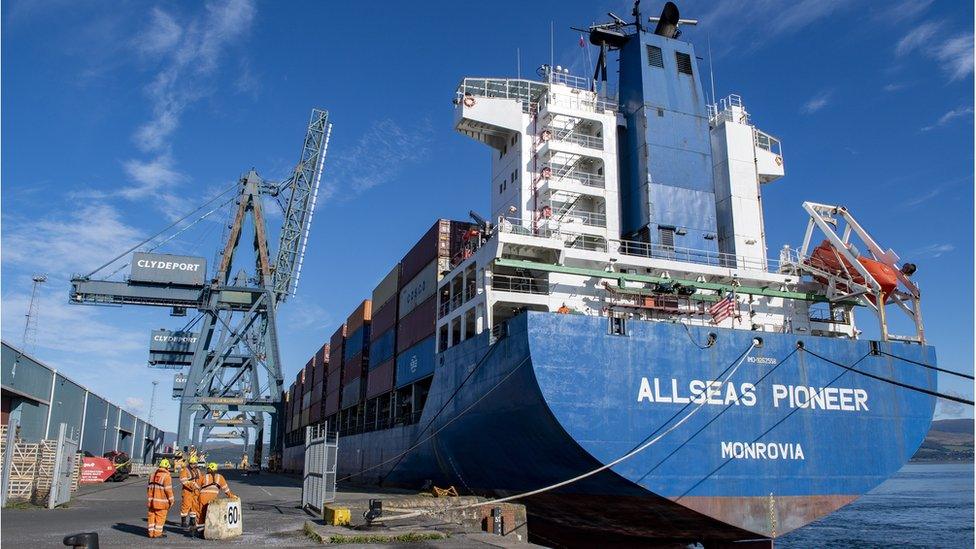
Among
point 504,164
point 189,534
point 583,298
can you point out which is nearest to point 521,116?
point 504,164

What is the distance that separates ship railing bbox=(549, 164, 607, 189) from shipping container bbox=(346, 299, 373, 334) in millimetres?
14734

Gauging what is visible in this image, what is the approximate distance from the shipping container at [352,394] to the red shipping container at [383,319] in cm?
233

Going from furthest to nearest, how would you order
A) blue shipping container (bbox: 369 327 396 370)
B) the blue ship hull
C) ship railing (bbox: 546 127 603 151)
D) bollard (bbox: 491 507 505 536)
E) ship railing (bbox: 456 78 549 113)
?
blue shipping container (bbox: 369 327 396 370)
ship railing (bbox: 456 78 549 113)
ship railing (bbox: 546 127 603 151)
the blue ship hull
bollard (bbox: 491 507 505 536)

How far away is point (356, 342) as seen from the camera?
108 feet

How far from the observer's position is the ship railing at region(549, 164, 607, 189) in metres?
18.9

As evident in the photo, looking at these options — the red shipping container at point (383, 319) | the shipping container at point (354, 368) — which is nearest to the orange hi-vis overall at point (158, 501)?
the red shipping container at point (383, 319)

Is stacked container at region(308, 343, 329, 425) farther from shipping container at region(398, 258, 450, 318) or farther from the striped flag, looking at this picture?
the striped flag

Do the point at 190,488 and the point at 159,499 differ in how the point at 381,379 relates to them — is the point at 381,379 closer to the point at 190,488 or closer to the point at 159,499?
the point at 190,488

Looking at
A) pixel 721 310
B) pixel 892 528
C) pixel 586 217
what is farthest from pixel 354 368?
pixel 892 528

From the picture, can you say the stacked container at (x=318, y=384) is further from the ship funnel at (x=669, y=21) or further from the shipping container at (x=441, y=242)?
the ship funnel at (x=669, y=21)

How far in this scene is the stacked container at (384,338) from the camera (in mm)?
25844

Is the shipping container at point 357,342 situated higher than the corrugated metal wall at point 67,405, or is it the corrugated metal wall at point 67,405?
the shipping container at point 357,342

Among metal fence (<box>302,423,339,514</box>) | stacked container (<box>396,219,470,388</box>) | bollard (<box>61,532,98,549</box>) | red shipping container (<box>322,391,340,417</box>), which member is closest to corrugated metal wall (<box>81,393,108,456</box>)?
red shipping container (<box>322,391,340,417</box>)

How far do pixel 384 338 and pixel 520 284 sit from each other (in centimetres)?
1096
